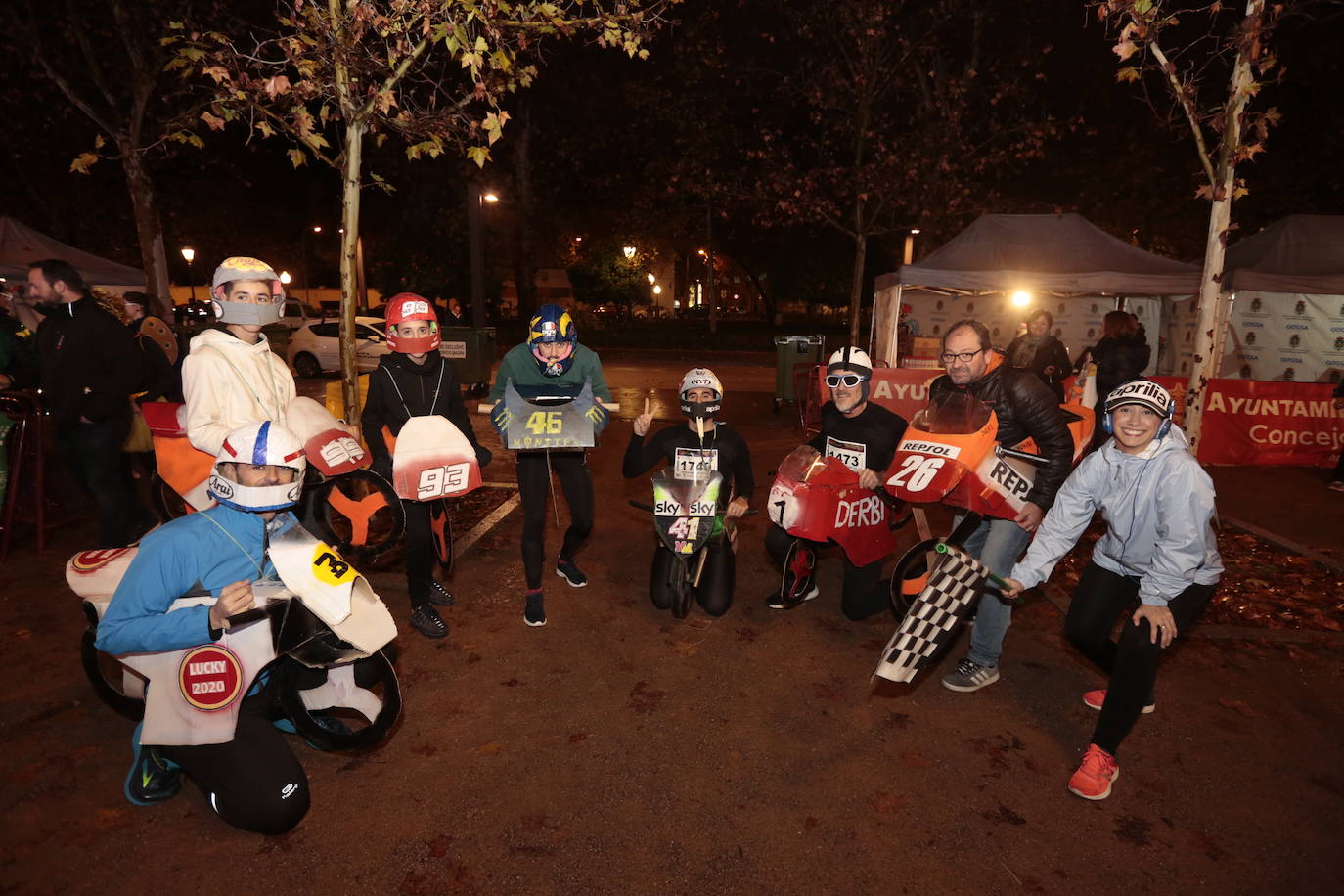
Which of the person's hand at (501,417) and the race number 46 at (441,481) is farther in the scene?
the person's hand at (501,417)

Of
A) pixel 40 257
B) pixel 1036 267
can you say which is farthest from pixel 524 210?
pixel 1036 267

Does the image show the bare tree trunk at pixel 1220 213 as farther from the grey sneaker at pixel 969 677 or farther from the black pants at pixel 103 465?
the black pants at pixel 103 465

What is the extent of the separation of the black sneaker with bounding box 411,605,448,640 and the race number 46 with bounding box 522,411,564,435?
1.48m

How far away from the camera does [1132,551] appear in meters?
3.65

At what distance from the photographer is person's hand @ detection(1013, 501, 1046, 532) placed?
4.28 m

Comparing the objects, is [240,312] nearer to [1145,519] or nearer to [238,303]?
[238,303]

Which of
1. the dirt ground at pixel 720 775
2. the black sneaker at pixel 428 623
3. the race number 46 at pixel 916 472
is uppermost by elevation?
the race number 46 at pixel 916 472

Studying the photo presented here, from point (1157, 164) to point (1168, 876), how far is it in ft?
96.4

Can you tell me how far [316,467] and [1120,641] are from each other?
4.95m

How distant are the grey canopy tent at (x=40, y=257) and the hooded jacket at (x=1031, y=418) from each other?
16178 millimetres

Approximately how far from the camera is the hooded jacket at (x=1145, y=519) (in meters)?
3.41

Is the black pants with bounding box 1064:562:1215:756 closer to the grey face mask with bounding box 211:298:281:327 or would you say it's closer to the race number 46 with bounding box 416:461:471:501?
the race number 46 with bounding box 416:461:471:501

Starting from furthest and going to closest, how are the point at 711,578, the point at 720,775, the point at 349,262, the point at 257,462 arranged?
the point at 349,262 → the point at 711,578 → the point at 720,775 → the point at 257,462

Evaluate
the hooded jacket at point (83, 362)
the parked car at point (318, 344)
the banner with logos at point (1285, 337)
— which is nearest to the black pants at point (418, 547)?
the hooded jacket at point (83, 362)
